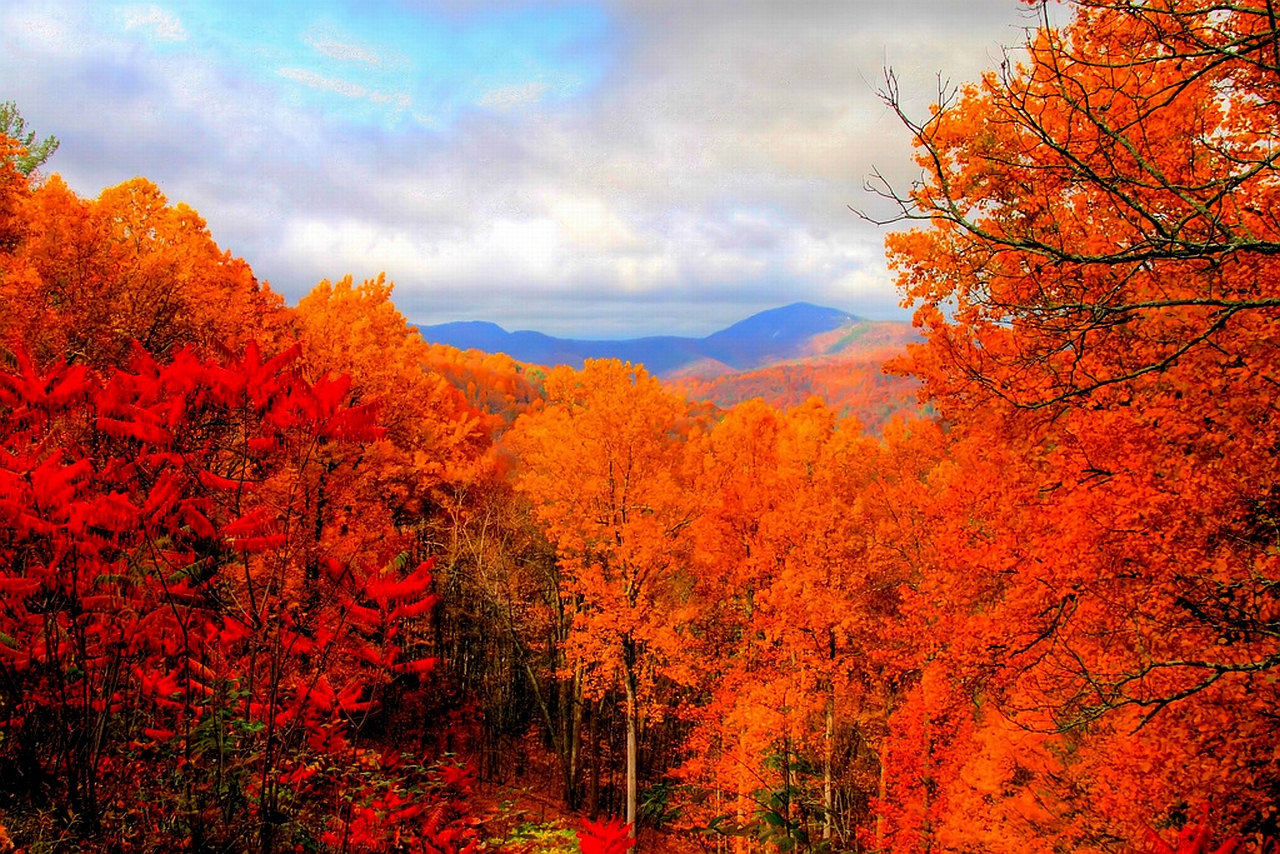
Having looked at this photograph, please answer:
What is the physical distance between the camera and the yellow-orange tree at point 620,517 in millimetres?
15383

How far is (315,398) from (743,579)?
1554 cm

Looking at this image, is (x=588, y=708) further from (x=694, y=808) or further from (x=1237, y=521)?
(x=1237, y=521)

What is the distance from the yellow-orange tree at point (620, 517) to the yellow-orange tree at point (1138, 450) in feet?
25.1

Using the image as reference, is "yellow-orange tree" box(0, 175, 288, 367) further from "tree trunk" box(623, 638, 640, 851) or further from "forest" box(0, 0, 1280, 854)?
"tree trunk" box(623, 638, 640, 851)

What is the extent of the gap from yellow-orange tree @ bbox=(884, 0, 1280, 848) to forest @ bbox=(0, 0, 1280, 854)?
5cm

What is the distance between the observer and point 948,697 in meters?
11.1

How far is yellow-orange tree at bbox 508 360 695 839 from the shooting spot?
1538 centimetres

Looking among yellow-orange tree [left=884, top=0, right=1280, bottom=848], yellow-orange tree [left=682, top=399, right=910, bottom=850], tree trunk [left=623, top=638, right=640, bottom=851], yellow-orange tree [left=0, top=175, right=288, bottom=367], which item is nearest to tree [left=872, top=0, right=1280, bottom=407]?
yellow-orange tree [left=884, top=0, right=1280, bottom=848]

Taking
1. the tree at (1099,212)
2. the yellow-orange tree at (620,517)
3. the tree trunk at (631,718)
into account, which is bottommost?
the tree trunk at (631,718)

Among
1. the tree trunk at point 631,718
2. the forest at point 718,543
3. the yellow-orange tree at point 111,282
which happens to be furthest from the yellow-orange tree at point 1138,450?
the yellow-orange tree at point 111,282

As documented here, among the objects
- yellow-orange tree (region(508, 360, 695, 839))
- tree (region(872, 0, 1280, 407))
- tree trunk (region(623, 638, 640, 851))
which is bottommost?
tree trunk (region(623, 638, 640, 851))

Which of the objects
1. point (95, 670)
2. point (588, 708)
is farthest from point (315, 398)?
point (588, 708)

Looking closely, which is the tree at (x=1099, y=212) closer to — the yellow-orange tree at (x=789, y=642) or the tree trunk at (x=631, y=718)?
the yellow-orange tree at (x=789, y=642)

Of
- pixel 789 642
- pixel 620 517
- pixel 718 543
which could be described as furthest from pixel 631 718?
pixel 718 543
